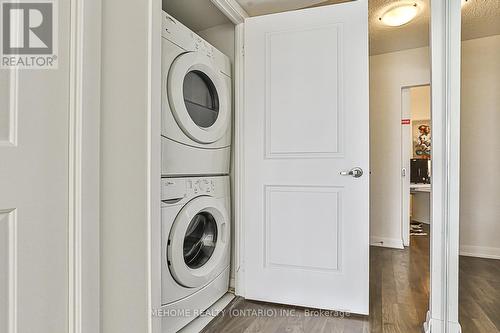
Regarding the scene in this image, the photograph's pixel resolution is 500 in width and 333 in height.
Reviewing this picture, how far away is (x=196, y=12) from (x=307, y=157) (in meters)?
1.27

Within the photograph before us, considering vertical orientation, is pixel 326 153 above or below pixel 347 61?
below

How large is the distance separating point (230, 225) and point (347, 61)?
4.33 feet

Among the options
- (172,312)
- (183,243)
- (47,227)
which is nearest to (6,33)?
(47,227)

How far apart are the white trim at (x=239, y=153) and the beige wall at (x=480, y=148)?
127cm

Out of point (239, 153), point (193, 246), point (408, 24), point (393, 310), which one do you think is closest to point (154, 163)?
point (193, 246)

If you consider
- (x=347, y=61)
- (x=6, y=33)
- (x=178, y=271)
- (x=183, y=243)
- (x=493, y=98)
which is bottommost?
(x=178, y=271)

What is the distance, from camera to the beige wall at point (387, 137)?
11.9 ft

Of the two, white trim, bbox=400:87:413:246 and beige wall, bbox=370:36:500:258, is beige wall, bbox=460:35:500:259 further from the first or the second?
white trim, bbox=400:87:413:246

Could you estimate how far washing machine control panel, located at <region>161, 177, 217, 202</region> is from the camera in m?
1.55

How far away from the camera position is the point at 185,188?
170cm

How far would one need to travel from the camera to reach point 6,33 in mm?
901

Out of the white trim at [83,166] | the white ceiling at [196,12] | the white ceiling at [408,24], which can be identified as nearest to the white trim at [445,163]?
the white ceiling at [408,24]

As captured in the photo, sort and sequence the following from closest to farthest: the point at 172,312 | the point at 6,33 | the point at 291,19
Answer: the point at 6,33, the point at 172,312, the point at 291,19

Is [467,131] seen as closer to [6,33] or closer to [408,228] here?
[6,33]
